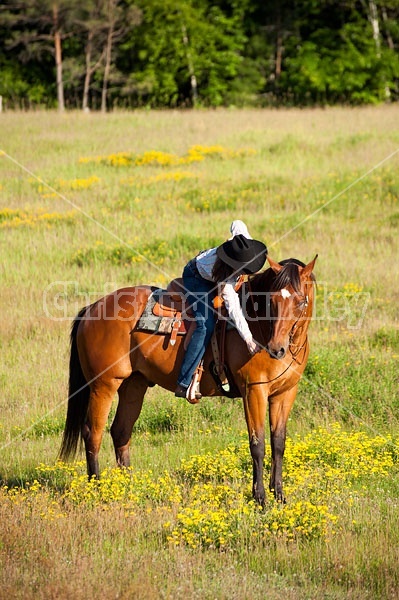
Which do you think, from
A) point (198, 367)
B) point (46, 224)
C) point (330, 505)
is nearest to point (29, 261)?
point (46, 224)

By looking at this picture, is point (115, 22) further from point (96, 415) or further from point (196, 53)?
point (96, 415)

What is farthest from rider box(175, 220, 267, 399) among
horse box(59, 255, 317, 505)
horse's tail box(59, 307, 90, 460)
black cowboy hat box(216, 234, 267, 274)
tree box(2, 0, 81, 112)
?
tree box(2, 0, 81, 112)

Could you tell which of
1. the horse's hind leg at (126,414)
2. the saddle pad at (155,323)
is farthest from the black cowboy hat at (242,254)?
the horse's hind leg at (126,414)

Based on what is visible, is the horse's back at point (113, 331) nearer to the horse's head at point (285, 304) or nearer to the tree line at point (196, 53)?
the horse's head at point (285, 304)

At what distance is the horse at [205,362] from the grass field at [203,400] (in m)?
0.40

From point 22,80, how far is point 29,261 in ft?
105

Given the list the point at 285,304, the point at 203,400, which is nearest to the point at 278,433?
the point at 285,304

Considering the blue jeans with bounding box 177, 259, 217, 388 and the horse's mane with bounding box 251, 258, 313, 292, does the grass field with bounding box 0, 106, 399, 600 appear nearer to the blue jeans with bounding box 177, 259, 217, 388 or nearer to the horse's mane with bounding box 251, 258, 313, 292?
the blue jeans with bounding box 177, 259, 217, 388

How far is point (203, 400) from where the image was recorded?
1052 centimetres

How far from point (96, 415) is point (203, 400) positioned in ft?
7.18

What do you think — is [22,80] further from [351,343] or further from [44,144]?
[351,343]

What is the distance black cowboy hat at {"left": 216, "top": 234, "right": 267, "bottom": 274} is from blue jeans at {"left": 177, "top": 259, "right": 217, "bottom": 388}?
1.36 ft

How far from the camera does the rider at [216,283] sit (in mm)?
7535

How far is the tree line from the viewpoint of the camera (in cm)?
4303
